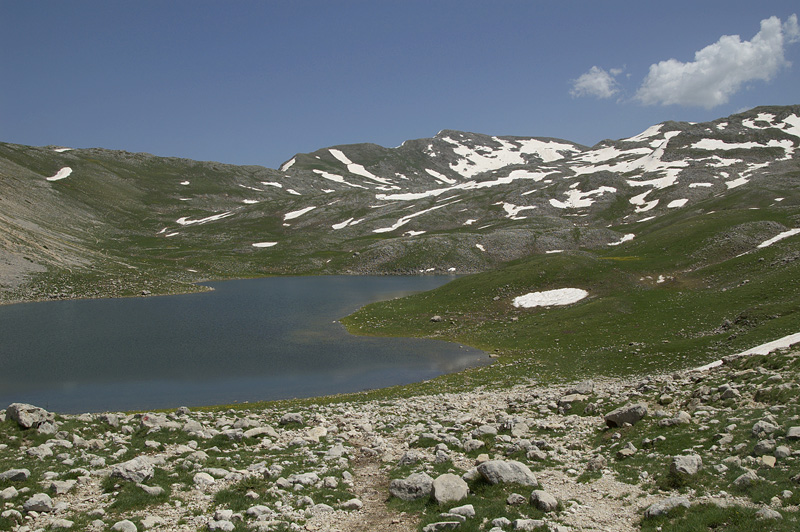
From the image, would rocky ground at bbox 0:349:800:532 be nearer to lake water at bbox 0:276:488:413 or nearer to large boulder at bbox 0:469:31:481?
large boulder at bbox 0:469:31:481

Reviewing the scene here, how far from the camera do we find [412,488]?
15.0 m

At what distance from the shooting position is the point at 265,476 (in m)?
16.4

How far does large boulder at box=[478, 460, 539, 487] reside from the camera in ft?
49.0

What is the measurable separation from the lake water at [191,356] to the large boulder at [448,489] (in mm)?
26866

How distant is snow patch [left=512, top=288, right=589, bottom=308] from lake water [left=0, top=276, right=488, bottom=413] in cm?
1834

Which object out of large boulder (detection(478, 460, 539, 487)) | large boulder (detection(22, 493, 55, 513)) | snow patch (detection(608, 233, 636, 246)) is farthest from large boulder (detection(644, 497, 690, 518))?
snow patch (detection(608, 233, 636, 246))

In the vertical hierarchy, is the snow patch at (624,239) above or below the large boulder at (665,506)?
above

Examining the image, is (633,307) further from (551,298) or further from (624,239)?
(624,239)

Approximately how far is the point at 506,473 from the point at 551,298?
5711 centimetres

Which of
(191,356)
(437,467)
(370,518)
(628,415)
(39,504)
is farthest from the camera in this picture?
(191,356)

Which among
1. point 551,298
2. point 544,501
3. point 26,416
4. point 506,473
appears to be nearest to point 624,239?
point 551,298

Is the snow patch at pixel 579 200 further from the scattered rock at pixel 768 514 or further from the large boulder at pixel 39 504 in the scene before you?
the large boulder at pixel 39 504

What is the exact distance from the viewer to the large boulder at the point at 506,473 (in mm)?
14922

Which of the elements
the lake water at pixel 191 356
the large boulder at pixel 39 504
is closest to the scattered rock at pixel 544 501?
the large boulder at pixel 39 504
